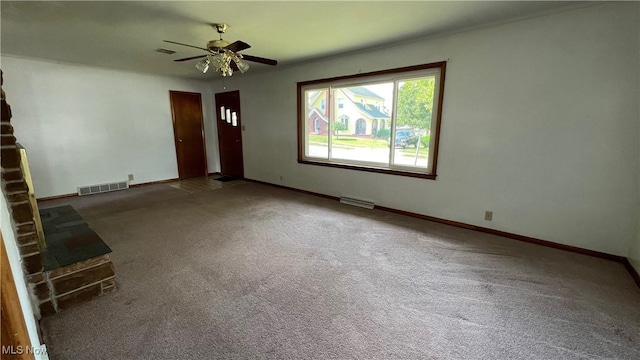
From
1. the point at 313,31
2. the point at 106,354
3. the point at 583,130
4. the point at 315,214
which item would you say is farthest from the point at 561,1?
the point at 106,354

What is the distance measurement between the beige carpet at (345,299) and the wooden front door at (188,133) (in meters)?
2.95

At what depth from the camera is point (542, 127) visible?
2688mm

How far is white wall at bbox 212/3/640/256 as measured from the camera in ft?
7.77

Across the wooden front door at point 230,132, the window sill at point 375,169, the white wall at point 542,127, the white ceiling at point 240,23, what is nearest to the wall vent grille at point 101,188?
the wooden front door at point 230,132

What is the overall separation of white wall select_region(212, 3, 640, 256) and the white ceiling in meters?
0.27

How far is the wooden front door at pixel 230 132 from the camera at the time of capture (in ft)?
19.4

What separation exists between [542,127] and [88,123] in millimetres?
6735

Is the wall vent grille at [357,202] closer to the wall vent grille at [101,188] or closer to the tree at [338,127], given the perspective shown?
the tree at [338,127]

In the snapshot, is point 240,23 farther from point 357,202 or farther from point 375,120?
point 357,202

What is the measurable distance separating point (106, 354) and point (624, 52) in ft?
14.7

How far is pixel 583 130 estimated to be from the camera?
251 centimetres

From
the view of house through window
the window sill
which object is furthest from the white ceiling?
the window sill

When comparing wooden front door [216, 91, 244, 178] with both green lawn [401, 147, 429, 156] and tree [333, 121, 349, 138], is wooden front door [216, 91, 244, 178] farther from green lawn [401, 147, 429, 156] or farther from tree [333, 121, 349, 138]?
green lawn [401, 147, 429, 156]

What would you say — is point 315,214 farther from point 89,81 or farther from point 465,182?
point 89,81
